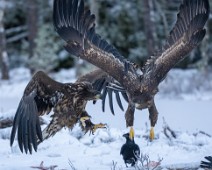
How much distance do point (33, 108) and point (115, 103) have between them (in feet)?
33.9

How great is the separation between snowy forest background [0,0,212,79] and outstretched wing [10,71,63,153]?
16.8 meters

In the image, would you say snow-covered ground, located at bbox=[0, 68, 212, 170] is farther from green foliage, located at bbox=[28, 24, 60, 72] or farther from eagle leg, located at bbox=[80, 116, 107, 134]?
green foliage, located at bbox=[28, 24, 60, 72]

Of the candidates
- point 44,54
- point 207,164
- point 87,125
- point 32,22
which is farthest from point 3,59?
point 207,164

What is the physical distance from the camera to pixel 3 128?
870cm

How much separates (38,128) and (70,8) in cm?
189

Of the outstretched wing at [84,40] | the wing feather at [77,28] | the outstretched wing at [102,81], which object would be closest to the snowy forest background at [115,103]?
the outstretched wing at [102,81]

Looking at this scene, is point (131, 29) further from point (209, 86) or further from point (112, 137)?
point (112, 137)

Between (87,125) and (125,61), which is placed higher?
(125,61)

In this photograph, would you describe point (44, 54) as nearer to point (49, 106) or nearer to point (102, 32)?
point (102, 32)

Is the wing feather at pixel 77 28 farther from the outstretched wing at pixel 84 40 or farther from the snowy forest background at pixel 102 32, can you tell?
the snowy forest background at pixel 102 32

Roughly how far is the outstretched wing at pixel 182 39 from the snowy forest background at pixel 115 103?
42.3 inches

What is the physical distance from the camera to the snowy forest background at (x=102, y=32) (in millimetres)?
24406

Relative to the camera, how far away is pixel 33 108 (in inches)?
260

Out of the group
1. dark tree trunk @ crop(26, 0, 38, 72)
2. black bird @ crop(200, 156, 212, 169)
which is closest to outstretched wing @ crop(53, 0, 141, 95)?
black bird @ crop(200, 156, 212, 169)
